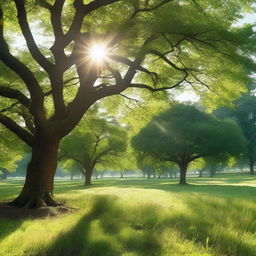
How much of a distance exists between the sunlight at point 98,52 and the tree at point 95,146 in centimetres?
2762

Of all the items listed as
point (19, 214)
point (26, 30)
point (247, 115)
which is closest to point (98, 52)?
point (26, 30)

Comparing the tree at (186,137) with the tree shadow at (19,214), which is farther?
the tree at (186,137)

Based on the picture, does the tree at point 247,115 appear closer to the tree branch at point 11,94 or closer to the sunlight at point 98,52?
the sunlight at point 98,52

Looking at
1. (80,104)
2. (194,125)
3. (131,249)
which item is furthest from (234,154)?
(131,249)

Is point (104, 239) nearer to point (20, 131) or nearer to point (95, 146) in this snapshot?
point (20, 131)

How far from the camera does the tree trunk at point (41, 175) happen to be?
12336mm

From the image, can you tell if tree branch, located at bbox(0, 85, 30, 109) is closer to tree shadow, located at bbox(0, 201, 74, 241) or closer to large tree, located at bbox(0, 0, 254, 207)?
large tree, located at bbox(0, 0, 254, 207)

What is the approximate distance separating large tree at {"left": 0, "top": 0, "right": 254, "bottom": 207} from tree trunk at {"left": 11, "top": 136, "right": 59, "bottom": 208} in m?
0.03

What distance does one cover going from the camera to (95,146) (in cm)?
4428

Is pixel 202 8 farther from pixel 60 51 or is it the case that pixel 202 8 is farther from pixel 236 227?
pixel 236 227

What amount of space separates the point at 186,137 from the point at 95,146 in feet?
44.1

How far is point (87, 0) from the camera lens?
566 inches

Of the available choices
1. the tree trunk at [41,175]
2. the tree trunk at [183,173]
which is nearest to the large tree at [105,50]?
the tree trunk at [41,175]

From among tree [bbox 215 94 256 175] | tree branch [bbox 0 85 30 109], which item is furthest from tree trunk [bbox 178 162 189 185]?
tree branch [bbox 0 85 30 109]
